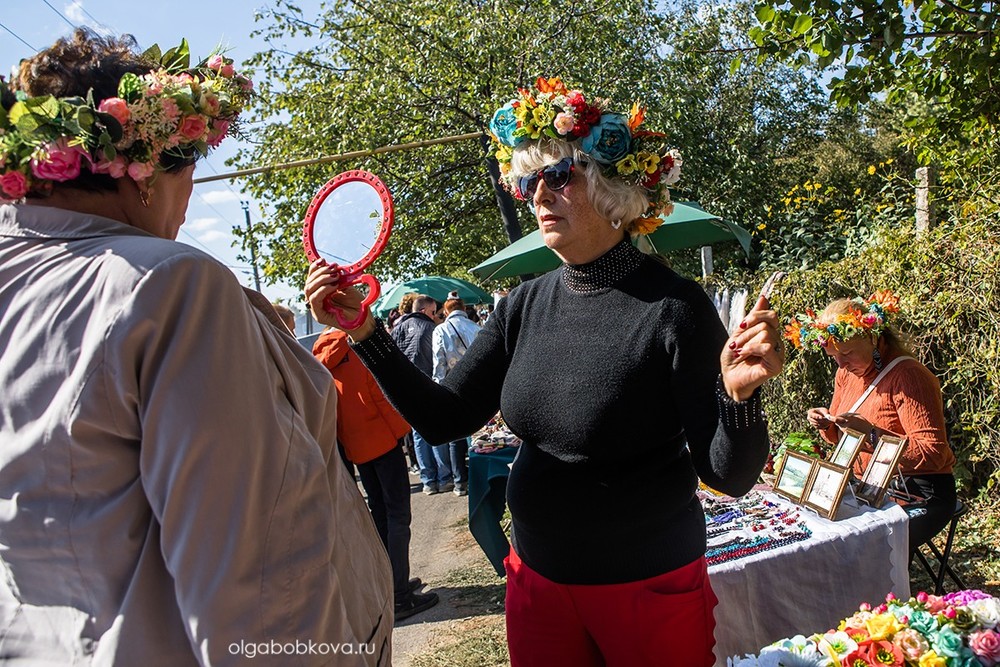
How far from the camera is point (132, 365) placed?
1024 mm

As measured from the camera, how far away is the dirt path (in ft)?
14.5

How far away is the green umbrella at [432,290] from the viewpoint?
1251 centimetres

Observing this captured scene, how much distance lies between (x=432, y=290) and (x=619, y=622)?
10.8 m

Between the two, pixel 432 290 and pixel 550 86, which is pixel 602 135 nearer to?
pixel 550 86

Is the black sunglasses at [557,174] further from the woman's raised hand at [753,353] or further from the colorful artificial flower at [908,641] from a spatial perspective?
the colorful artificial flower at [908,641]

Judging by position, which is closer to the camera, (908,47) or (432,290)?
(908,47)

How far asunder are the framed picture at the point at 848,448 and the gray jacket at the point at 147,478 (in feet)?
8.72

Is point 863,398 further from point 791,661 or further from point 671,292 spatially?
point 671,292

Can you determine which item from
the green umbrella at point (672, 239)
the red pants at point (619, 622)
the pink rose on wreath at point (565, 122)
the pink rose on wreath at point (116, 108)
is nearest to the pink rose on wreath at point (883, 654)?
the red pants at point (619, 622)

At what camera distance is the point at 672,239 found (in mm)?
6309

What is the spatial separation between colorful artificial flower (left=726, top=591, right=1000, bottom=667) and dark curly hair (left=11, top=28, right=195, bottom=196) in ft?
7.27

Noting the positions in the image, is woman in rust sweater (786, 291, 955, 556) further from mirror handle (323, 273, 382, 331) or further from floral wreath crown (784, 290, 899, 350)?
mirror handle (323, 273, 382, 331)

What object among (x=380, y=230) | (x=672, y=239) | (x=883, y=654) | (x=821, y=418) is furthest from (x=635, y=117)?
(x=672, y=239)

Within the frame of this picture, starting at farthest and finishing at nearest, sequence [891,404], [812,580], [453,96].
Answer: [453,96] → [891,404] → [812,580]
